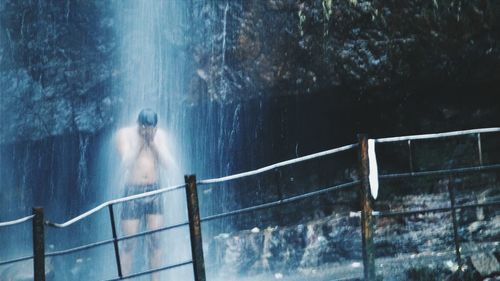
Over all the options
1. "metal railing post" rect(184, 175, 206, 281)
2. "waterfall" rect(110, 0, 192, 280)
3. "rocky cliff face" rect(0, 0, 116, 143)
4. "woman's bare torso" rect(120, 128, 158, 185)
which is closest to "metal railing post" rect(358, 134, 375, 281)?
"metal railing post" rect(184, 175, 206, 281)

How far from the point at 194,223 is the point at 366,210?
161cm

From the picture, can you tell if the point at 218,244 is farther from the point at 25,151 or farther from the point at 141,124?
the point at 25,151

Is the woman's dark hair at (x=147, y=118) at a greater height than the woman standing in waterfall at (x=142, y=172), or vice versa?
the woman's dark hair at (x=147, y=118)

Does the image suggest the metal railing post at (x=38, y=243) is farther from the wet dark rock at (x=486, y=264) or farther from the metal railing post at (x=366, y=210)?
the wet dark rock at (x=486, y=264)

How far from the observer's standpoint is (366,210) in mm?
4680

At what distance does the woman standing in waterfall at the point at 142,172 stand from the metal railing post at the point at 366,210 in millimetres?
2770

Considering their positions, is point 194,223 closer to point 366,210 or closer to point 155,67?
point 366,210

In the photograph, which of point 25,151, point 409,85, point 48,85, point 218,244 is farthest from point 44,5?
point 409,85

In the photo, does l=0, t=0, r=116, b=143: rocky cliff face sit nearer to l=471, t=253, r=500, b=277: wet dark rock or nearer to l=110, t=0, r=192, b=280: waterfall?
l=110, t=0, r=192, b=280: waterfall

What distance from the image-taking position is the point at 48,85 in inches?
326

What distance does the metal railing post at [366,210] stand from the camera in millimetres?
4688

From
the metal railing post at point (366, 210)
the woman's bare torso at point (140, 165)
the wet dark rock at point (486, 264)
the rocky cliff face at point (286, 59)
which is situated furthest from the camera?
the rocky cliff face at point (286, 59)

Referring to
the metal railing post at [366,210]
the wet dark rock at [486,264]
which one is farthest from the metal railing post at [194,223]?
the wet dark rock at [486,264]

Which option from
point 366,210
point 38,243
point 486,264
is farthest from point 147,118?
point 486,264
